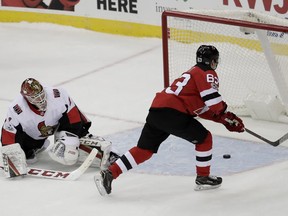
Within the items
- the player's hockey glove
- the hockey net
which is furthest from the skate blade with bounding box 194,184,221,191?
the hockey net

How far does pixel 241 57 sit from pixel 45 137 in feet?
4.91

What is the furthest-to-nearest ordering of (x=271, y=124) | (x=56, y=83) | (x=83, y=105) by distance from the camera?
(x=56, y=83) → (x=83, y=105) → (x=271, y=124)

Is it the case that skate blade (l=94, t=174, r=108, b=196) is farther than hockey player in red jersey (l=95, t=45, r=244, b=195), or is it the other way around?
skate blade (l=94, t=174, r=108, b=196)

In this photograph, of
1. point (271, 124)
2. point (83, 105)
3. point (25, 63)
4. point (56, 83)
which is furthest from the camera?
point (25, 63)

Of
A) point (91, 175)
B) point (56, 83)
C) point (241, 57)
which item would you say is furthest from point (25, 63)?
point (91, 175)

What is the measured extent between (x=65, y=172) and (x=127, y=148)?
22.9 inches

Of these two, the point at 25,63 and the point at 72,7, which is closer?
the point at 25,63

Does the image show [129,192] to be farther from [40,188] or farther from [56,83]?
[56,83]

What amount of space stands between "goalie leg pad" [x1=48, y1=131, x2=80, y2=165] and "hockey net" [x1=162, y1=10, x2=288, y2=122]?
3.60 feet

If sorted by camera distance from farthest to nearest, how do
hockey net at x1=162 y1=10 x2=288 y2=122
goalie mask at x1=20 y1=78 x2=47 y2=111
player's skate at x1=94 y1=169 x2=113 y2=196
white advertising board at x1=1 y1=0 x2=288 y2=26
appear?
white advertising board at x1=1 y1=0 x2=288 y2=26, hockey net at x1=162 y1=10 x2=288 y2=122, goalie mask at x1=20 y1=78 x2=47 y2=111, player's skate at x1=94 y1=169 x2=113 y2=196

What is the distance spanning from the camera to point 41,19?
8.77 metres

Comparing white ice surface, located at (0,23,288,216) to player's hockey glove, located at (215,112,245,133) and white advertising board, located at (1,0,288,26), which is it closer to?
white advertising board, located at (1,0,288,26)

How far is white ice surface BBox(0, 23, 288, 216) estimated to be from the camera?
4.50 meters

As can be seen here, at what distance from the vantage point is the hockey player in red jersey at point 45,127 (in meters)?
5.03
